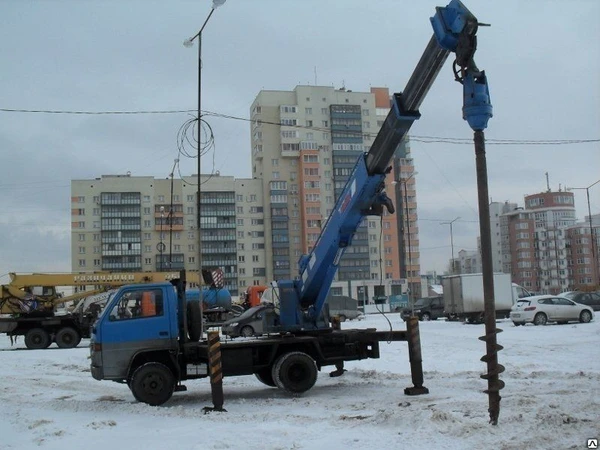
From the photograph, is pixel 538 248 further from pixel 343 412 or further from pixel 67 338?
pixel 343 412

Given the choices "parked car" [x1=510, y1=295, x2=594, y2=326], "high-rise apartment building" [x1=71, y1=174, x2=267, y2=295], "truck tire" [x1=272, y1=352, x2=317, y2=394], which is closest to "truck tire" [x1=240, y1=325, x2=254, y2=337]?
"truck tire" [x1=272, y1=352, x2=317, y2=394]

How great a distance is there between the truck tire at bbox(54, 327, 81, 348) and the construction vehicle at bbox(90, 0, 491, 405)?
19727mm

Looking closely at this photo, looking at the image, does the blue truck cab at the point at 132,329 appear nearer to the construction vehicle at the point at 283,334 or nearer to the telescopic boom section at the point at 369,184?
the construction vehicle at the point at 283,334

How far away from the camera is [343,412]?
11.1 m

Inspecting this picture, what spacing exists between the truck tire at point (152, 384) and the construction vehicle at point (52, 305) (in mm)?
17001

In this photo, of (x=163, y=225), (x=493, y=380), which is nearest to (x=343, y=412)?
(x=493, y=380)

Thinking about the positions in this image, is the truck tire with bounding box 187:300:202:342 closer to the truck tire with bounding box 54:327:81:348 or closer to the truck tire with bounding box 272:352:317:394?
the truck tire with bounding box 272:352:317:394

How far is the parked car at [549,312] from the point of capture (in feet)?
106

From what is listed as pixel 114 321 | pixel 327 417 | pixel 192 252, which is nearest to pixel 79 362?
pixel 114 321

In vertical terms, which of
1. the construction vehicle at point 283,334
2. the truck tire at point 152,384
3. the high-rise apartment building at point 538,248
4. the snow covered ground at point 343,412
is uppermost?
the high-rise apartment building at point 538,248

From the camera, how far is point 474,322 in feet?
126

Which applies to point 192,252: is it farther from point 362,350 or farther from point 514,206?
point 362,350

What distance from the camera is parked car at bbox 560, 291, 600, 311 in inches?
1676

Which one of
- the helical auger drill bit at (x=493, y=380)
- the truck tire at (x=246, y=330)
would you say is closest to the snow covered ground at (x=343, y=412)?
the helical auger drill bit at (x=493, y=380)
